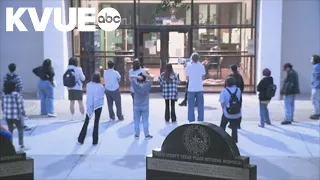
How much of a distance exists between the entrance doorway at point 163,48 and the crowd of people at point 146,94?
17.1 feet

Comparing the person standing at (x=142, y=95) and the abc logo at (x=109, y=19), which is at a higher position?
the abc logo at (x=109, y=19)

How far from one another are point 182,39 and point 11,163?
1445 centimetres

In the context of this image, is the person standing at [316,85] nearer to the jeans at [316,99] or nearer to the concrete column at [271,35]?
the jeans at [316,99]

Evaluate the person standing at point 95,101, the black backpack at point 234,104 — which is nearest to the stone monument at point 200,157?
the black backpack at point 234,104

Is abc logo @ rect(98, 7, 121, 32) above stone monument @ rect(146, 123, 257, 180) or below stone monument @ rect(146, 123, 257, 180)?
above

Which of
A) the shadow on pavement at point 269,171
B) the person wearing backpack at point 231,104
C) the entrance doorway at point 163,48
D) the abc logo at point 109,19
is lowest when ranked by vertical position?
the shadow on pavement at point 269,171

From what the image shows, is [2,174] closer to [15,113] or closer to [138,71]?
[15,113]

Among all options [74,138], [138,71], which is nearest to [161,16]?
[138,71]

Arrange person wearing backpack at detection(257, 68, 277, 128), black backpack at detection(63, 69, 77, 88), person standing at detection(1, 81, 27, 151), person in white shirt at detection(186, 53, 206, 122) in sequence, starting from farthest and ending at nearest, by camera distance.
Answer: black backpack at detection(63, 69, 77, 88)
person in white shirt at detection(186, 53, 206, 122)
person wearing backpack at detection(257, 68, 277, 128)
person standing at detection(1, 81, 27, 151)

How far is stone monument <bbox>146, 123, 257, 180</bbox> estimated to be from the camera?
468 cm

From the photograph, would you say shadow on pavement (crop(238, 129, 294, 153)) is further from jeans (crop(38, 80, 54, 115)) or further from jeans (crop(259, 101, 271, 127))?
jeans (crop(38, 80, 54, 115))

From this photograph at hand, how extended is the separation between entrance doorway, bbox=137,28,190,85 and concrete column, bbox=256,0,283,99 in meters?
2.71

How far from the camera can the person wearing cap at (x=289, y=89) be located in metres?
12.9

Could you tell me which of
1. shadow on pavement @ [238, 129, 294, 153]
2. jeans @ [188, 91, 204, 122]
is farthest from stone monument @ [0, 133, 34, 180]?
jeans @ [188, 91, 204, 122]
